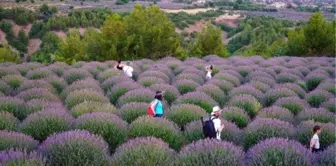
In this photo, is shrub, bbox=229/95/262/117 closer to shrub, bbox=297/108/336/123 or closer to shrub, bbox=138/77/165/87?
shrub, bbox=297/108/336/123

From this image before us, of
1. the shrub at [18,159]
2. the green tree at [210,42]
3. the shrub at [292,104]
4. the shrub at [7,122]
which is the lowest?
the green tree at [210,42]

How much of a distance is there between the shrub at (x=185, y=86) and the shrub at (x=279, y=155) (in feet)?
18.8

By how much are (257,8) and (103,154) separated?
110 meters

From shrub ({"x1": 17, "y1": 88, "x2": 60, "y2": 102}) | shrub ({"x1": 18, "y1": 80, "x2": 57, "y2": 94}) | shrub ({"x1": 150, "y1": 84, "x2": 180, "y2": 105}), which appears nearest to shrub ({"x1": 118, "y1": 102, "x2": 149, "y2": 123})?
shrub ({"x1": 150, "y1": 84, "x2": 180, "y2": 105})

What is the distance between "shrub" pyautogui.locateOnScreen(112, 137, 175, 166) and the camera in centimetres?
495

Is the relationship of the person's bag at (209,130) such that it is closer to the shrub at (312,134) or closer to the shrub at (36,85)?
the shrub at (312,134)

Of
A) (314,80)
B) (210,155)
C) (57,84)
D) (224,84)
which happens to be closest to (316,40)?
(314,80)

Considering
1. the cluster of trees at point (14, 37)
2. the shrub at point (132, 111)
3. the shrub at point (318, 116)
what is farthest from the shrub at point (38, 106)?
the cluster of trees at point (14, 37)

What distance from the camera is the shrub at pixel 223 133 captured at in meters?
6.66

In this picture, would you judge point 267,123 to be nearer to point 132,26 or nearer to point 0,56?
point 132,26

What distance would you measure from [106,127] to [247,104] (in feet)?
12.2

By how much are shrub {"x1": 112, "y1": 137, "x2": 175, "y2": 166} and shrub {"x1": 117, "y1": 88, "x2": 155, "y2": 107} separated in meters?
3.88

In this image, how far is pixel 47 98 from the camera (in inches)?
361

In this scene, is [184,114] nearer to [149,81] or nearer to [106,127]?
[106,127]
